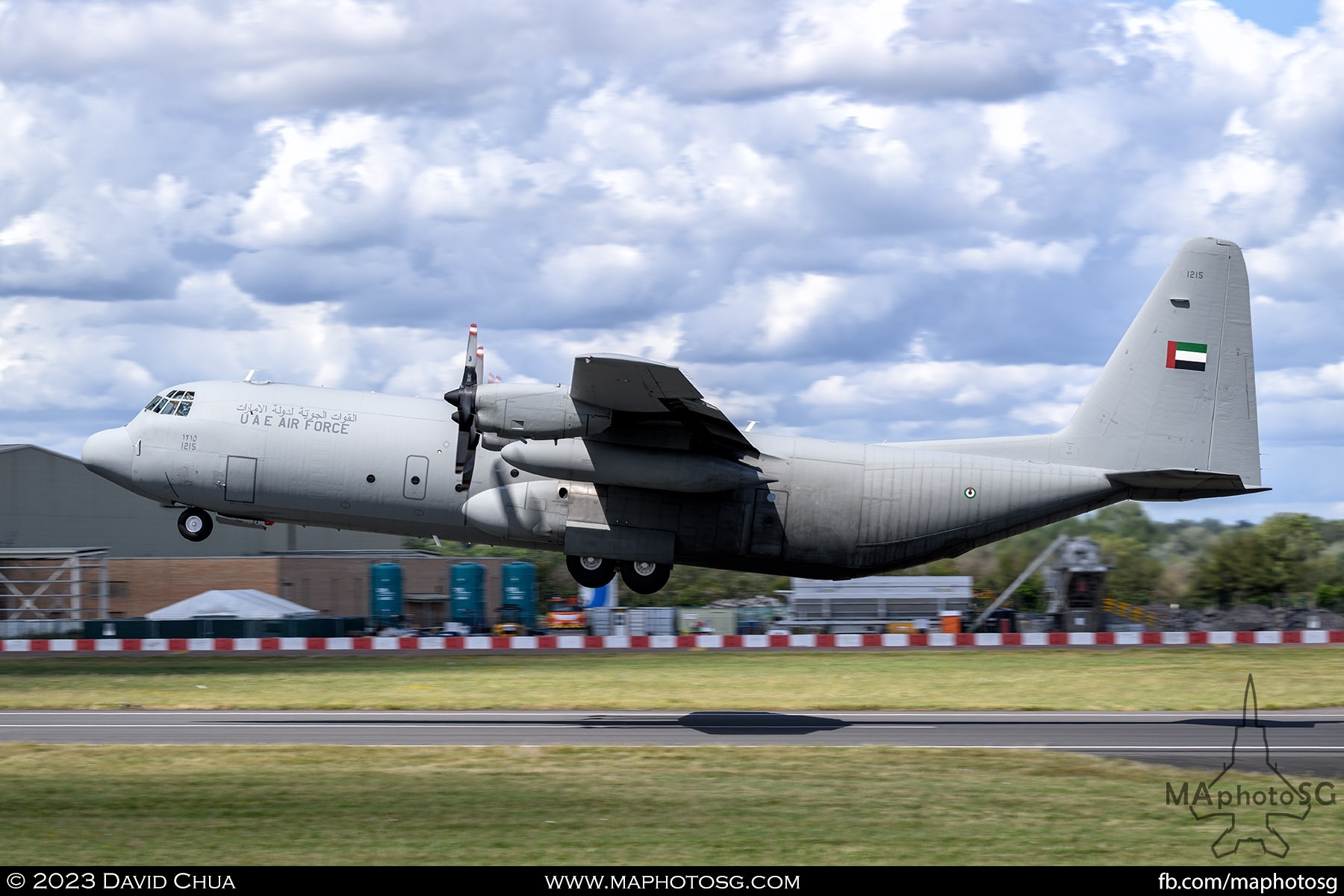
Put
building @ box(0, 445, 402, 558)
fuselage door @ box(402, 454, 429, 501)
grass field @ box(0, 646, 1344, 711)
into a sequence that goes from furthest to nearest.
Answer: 1. building @ box(0, 445, 402, 558)
2. grass field @ box(0, 646, 1344, 711)
3. fuselage door @ box(402, 454, 429, 501)

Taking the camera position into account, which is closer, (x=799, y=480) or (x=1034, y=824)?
(x=1034, y=824)

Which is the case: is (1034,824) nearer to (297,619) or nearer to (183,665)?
(183,665)

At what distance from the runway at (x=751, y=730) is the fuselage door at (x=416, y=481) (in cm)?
416

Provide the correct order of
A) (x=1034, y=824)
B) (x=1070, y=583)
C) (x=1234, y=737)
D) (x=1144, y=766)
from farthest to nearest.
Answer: (x=1070, y=583)
(x=1234, y=737)
(x=1144, y=766)
(x=1034, y=824)

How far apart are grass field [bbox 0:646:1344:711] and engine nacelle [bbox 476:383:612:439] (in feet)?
27.1

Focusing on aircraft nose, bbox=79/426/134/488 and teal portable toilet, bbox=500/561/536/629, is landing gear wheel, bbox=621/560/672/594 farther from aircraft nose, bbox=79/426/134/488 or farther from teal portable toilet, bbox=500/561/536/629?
teal portable toilet, bbox=500/561/536/629

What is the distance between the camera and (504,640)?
39.0 m

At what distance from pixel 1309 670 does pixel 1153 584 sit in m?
24.7

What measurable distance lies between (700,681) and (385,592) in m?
23.2

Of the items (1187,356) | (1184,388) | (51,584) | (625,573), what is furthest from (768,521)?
(51,584)

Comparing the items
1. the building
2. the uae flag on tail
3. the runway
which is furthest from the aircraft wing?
the building

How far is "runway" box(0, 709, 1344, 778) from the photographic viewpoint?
2130cm
